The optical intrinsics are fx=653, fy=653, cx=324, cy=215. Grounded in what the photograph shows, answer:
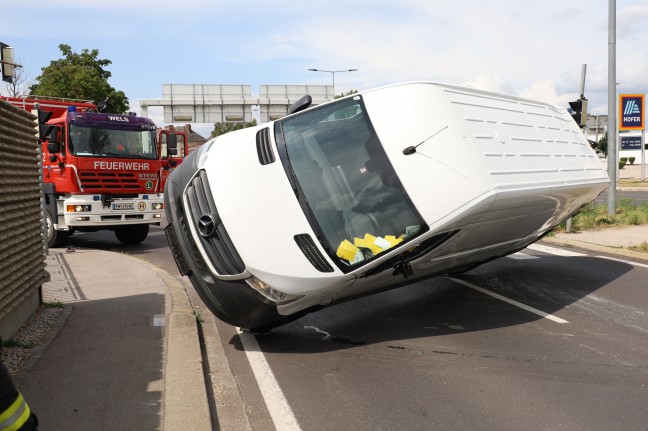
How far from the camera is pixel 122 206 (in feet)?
45.3

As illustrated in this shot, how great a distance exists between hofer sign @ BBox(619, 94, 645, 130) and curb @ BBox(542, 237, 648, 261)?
36.7 ft

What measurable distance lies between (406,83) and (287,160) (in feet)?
4.17

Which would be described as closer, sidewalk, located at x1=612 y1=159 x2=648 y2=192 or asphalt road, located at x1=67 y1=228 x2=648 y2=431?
asphalt road, located at x1=67 y1=228 x2=648 y2=431

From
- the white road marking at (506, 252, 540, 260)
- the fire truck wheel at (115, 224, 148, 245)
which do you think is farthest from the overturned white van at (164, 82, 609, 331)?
the fire truck wheel at (115, 224, 148, 245)

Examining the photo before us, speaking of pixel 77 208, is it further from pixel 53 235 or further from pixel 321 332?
pixel 321 332

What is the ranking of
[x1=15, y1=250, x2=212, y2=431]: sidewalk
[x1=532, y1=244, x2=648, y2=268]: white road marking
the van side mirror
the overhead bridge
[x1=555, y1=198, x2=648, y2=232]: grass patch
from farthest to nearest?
the overhead bridge → [x1=555, y1=198, x2=648, y2=232]: grass patch → [x1=532, y1=244, x2=648, y2=268]: white road marking → the van side mirror → [x1=15, y1=250, x2=212, y2=431]: sidewalk

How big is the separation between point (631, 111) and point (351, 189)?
2090 centimetres

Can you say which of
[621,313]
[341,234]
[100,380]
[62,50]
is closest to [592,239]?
[621,313]

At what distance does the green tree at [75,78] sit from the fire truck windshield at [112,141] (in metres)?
16.5

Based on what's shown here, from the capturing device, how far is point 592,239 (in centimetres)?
1367

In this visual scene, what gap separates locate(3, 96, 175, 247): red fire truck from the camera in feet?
43.5

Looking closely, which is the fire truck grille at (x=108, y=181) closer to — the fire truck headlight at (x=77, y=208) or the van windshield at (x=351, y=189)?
the fire truck headlight at (x=77, y=208)

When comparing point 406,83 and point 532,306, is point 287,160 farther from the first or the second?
point 532,306

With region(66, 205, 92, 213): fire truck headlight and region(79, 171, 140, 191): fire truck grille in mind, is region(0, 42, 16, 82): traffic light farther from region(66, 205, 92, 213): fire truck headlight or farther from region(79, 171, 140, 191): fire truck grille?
region(66, 205, 92, 213): fire truck headlight
